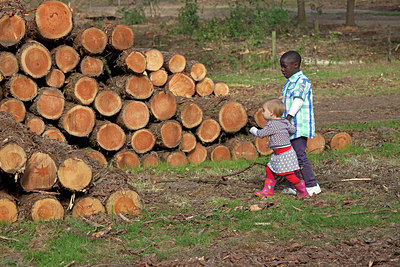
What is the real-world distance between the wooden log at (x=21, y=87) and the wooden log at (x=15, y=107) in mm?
81

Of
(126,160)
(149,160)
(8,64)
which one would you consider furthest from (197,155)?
(8,64)

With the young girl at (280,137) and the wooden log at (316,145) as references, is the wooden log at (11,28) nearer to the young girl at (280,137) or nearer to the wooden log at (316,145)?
the young girl at (280,137)

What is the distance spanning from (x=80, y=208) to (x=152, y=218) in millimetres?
778

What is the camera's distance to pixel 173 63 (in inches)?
388

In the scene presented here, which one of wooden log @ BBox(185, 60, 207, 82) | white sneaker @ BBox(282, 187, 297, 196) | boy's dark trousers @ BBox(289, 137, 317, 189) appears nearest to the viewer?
boy's dark trousers @ BBox(289, 137, 317, 189)

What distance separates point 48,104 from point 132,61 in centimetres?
143

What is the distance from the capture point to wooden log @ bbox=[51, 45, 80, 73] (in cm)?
827

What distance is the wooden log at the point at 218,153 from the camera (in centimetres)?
902

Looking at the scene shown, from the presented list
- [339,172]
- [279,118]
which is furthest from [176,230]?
[339,172]

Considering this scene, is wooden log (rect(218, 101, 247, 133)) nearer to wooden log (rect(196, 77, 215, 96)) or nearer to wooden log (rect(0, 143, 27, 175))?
wooden log (rect(196, 77, 215, 96))

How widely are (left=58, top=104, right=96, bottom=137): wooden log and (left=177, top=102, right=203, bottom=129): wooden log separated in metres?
1.41

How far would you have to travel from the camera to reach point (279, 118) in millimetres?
6559

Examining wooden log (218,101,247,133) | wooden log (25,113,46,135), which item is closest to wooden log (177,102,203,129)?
wooden log (218,101,247,133)

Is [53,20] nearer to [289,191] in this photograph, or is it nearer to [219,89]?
[219,89]
